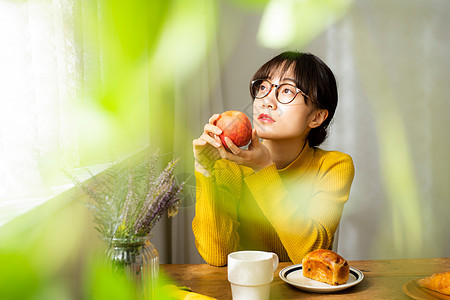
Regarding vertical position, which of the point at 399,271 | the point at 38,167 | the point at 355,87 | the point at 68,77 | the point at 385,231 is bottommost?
the point at 385,231

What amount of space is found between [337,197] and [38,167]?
70 cm

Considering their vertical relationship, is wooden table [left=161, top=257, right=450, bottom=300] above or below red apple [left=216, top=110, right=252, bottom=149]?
below

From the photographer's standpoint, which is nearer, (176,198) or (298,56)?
(176,198)

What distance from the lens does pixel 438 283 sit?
2.32ft

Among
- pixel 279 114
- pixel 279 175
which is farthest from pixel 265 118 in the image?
pixel 279 175

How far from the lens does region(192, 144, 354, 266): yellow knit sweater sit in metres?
0.98

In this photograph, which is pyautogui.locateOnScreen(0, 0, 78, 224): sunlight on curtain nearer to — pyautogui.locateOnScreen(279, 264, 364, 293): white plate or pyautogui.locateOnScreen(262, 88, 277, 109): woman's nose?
pyautogui.locateOnScreen(279, 264, 364, 293): white plate

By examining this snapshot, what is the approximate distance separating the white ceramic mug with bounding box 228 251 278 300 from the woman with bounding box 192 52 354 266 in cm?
26

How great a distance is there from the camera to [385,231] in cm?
247

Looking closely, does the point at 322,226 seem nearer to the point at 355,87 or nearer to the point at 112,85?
the point at 112,85

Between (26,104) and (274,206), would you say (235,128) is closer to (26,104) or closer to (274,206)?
(274,206)

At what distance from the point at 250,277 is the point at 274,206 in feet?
1.15

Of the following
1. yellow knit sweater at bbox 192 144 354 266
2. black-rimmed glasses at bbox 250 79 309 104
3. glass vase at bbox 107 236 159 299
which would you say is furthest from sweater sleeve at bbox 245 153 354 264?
glass vase at bbox 107 236 159 299

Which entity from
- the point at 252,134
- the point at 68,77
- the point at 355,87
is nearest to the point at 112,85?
the point at 68,77
